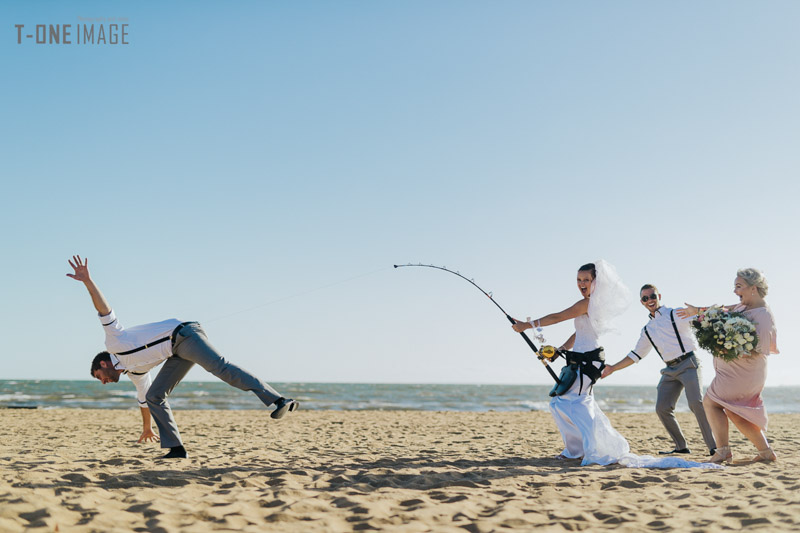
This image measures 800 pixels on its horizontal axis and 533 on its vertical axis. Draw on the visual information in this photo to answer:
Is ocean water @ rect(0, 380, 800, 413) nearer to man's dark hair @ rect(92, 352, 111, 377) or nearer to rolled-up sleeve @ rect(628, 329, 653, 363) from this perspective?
man's dark hair @ rect(92, 352, 111, 377)

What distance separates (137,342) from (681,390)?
5567mm

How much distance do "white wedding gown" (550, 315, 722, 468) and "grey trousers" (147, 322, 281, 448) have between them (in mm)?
2869

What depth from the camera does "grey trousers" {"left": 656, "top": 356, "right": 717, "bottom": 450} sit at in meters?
6.14

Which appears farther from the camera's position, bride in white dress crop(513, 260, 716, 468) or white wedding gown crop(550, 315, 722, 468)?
bride in white dress crop(513, 260, 716, 468)

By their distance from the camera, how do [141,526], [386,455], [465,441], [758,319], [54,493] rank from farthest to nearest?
1. [465,441]
2. [386,455]
3. [758,319]
4. [54,493]
5. [141,526]

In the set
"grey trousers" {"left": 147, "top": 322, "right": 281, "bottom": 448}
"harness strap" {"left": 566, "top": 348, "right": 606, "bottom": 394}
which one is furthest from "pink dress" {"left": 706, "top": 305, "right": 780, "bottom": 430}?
"grey trousers" {"left": 147, "top": 322, "right": 281, "bottom": 448}

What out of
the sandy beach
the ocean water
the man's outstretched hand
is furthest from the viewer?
the ocean water

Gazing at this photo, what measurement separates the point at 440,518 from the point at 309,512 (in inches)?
31.2

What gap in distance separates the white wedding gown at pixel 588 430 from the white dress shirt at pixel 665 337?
1.11 metres

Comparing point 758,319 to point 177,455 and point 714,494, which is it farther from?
point 177,455

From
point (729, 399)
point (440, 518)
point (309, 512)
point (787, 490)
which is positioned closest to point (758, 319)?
point (729, 399)

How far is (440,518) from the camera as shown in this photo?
3.29 m

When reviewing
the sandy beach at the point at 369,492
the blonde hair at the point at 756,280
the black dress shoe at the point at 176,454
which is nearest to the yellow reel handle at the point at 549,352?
the sandy beach at the point at 369,492

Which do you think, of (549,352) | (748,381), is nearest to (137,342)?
(549,352)
